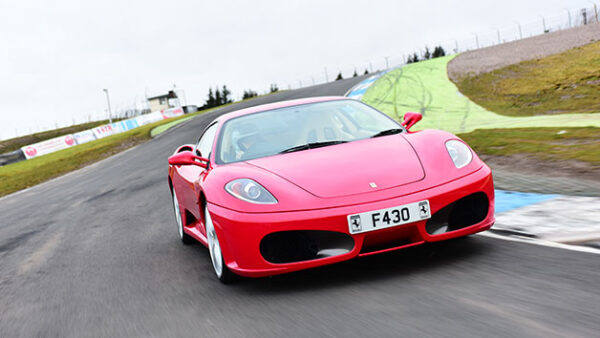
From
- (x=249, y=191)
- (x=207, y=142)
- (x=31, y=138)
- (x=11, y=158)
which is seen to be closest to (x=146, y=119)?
(x=11, y=158)

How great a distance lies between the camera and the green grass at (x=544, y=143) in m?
7.75

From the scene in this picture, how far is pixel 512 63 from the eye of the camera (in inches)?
945

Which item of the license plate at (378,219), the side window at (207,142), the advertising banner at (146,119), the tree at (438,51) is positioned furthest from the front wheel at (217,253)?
the tree at (438,51)

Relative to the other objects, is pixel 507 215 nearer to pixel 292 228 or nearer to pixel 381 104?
pixel 292 228

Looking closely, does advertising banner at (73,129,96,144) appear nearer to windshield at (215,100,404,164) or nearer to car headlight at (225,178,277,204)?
windshield at (215,100,404,164)

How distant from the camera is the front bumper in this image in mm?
3518

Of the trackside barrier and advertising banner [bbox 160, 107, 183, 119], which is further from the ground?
Result: advertising banner [bbox 160, 107, 183, 119]

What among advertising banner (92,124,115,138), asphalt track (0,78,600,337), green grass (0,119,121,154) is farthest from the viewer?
green grass (0,119,121,154)

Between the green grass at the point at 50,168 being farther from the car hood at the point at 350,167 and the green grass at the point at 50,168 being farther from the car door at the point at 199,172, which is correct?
the car hood at the point at 350,167

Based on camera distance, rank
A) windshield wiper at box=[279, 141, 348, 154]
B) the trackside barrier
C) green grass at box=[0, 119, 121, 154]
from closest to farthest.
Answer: windshield wiper at box=[279, 141, 348, 154]
the trackside barrier
green grass at box=[0, 119, 121, 154]

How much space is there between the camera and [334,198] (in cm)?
360

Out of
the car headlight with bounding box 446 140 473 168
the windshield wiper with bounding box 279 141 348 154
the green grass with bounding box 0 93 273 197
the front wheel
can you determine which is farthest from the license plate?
the green grass with bounding box 0 93 273 197

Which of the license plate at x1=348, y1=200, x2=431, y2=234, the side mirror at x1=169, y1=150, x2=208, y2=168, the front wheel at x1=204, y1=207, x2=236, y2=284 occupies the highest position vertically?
the side mirror at x1=169, y1=150, x2=208, y2=168

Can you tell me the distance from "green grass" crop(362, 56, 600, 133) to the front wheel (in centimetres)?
762
